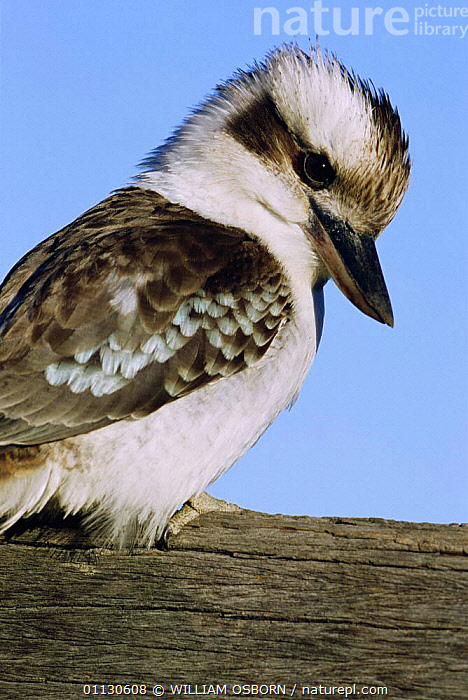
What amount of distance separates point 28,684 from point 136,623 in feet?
1.22

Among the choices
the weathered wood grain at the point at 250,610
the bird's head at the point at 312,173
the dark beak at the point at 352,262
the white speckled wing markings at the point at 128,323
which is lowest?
the weathered wood grain at the point at 250,610

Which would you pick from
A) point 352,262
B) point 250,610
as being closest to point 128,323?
point 352,262

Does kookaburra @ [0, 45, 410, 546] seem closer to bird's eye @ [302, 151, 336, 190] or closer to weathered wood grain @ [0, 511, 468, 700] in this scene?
bird's eye @ [302, 151, 336, 190]

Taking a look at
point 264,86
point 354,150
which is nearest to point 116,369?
point 354,150

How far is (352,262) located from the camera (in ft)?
11.1

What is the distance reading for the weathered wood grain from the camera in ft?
7.36

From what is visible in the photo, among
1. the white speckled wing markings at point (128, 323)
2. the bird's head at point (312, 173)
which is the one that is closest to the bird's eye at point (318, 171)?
the bird's head at point (312, 173)

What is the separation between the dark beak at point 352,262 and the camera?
3316 millimetres

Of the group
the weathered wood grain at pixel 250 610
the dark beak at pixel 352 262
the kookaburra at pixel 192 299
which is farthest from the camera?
the dark beak at pixel 352 262

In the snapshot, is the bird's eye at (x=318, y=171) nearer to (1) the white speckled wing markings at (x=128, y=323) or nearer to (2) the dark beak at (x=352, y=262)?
(2) the dark beak at (x=352, y=262)

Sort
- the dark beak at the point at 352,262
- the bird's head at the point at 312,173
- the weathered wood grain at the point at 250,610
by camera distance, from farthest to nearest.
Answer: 1. the bird's head at the point at 312,173
2. the dark beak at the point at 352,262
3. the weathered wood grain at the point at 250,610

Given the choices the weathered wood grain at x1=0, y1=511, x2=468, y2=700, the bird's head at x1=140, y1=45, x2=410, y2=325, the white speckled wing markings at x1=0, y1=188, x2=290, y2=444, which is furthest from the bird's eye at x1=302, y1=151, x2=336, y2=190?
the weathered wood grain at x1=0, y1=511, x2=468, y2=700

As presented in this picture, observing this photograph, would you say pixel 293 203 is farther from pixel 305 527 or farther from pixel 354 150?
pixel 305 527

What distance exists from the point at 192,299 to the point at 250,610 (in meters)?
1.08
